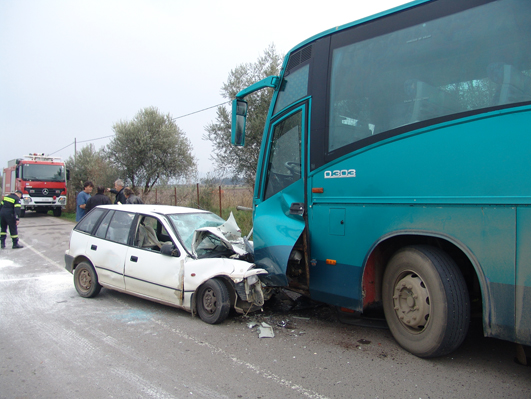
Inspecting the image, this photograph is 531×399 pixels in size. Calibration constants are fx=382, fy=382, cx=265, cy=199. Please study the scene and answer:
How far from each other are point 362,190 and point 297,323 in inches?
80.0

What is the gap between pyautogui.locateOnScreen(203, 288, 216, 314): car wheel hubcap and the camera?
486 cm

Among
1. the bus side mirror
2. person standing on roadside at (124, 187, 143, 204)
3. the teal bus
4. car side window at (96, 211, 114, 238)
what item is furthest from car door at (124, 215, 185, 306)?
person standing on roadside at (124, 187, 143, 204)

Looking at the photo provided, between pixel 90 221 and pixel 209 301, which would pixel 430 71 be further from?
pixel 90 221

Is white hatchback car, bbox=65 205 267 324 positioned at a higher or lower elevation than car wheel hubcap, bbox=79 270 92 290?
higher

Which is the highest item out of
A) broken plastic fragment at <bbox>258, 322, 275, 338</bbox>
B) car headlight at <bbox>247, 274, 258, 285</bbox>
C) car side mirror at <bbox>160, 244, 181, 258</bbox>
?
car side mirror at <bbox>160, 244, 181, 258</bbox>

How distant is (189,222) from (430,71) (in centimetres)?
384

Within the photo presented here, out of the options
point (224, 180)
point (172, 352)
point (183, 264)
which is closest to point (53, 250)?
point (224, 180)

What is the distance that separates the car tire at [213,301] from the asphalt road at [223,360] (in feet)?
0.43

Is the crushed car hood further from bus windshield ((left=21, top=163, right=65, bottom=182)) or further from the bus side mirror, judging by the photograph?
bus windshield ((left=21, top=163, right=65, bottom=182))

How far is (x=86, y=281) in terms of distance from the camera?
20.3ft

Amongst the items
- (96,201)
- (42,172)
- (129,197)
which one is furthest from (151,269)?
(42,172)

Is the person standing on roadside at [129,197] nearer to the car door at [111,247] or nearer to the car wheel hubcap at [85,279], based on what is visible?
the car door at [111,247]

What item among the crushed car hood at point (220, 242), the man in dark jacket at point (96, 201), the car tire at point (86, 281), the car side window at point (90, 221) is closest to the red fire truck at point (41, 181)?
the man in dark jacket at point (96, 201)

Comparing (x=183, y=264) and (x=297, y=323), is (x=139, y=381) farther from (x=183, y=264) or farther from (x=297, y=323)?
(x=297, y=323)
